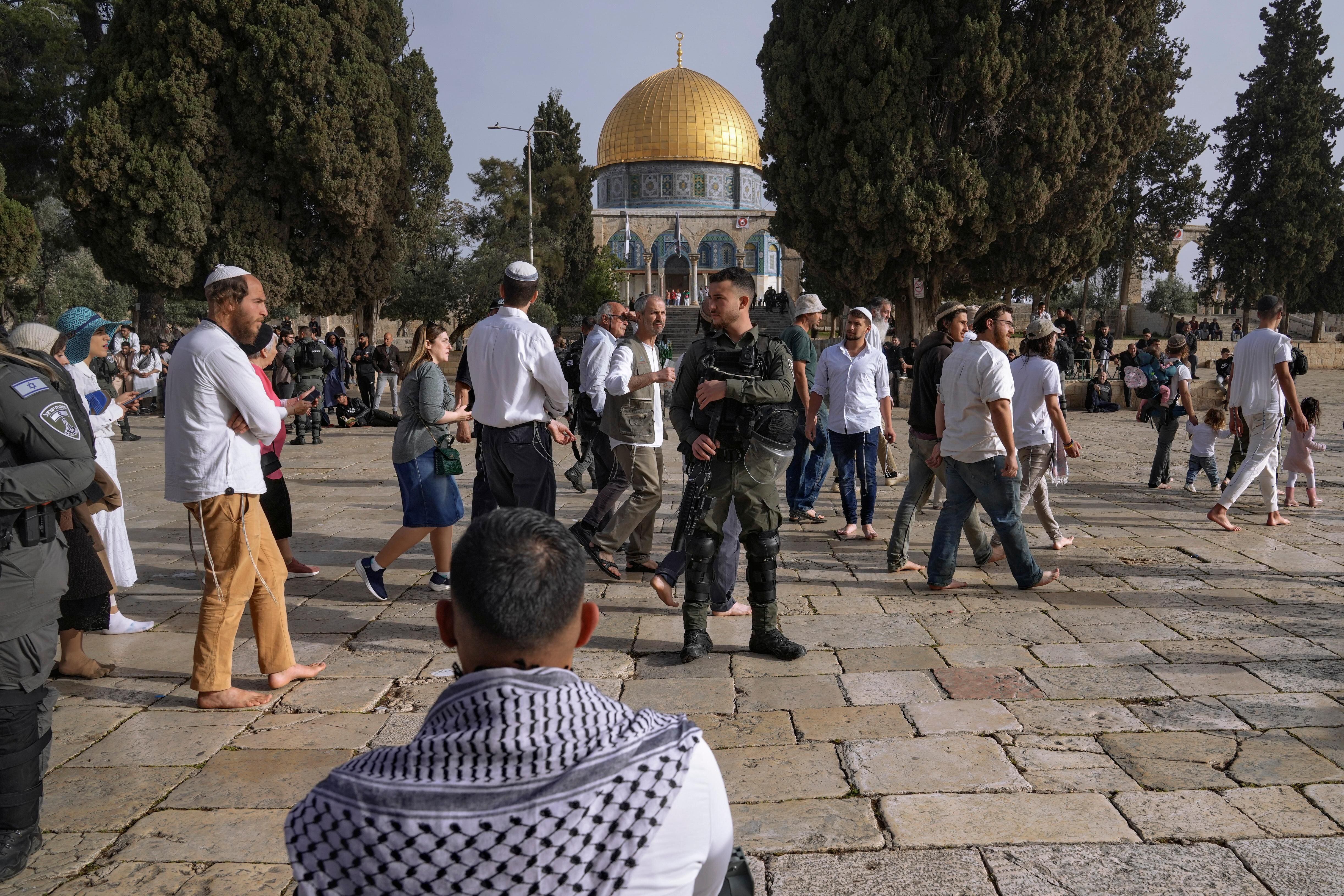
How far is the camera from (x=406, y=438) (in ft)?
17.7

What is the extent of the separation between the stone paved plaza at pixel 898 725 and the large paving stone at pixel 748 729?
0.01 metres

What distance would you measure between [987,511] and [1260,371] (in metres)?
2.99

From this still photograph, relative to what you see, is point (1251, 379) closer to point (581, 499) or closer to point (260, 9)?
point (581, 499)

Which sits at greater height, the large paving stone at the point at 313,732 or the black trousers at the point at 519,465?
the black trousers at the point at 519,465

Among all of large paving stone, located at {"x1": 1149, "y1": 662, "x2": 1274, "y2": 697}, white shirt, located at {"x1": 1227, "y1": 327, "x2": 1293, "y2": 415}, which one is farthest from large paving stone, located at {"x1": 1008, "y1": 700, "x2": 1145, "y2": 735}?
white shirt, located at {"x1": 1227, "y1": 327, "x2": 1293, "y2": 415}

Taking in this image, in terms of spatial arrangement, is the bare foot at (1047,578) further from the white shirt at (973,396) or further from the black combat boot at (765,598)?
the black combat boot at (765,598)

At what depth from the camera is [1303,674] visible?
4191mm

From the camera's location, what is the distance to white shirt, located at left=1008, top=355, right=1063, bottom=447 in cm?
649

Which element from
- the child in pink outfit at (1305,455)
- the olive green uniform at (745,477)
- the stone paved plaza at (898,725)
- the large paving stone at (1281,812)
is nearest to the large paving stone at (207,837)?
the stone paved plaza at (898,725)

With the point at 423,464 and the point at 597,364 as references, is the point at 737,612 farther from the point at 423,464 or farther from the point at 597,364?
the point at 597,364

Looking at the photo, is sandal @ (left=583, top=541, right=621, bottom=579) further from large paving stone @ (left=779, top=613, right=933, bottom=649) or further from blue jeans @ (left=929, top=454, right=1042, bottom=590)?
blue jeans @ (left=929, top=454, right=1042, bottom=590)

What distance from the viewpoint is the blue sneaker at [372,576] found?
5.59m

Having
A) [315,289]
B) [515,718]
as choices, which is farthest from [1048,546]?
[315,289]

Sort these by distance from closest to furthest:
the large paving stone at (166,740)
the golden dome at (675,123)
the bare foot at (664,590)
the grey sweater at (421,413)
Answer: the large paving stone at (166,740)
the bare foot at (664,590)
the grey sweater at (421,413)
the golden dome at (675,123)
